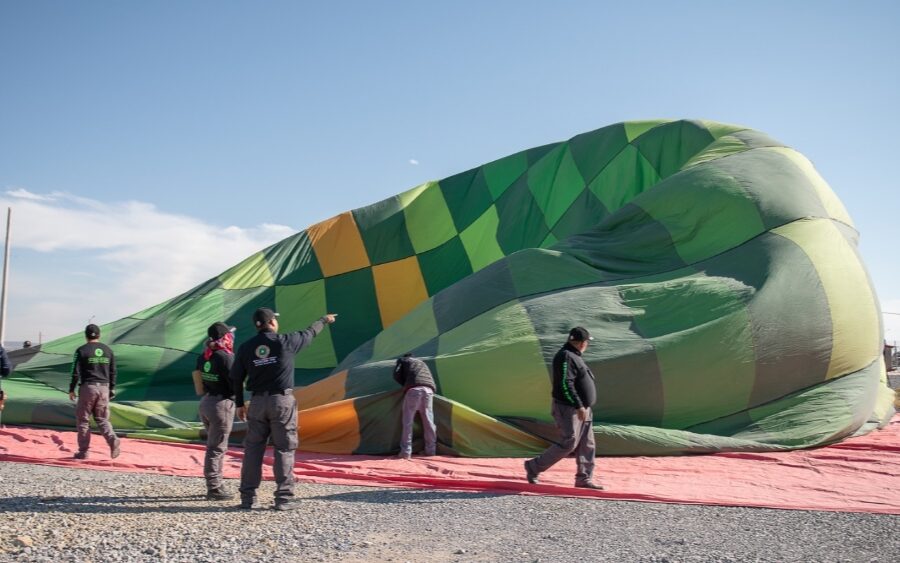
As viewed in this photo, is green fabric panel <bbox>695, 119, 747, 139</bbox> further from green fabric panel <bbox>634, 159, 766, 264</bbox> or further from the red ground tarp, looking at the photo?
→ the red ground tarp

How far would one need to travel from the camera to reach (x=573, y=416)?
5969 mm

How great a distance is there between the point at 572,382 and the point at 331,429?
10.2ft

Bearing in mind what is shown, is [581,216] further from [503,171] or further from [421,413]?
[421,413]

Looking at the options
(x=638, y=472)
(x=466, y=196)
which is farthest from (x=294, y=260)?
(x=638, y=472)

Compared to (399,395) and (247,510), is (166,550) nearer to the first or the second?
(247,510)

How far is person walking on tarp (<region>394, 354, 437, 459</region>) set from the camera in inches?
307

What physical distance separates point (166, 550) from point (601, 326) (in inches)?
228

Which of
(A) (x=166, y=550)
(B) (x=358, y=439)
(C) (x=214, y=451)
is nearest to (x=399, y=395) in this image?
(B) (x=358, y=439)

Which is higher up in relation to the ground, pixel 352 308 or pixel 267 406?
pixel 352 308

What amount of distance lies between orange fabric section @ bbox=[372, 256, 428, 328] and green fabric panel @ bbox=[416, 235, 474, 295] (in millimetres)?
116

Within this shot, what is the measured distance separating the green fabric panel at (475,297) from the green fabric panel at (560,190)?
10.9 feet

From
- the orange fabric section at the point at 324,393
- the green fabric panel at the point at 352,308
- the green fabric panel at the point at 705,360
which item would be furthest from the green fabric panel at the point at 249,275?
the green fabric panel at the point at 705,360

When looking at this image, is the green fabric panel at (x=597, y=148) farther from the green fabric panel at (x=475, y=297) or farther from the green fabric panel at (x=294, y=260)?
the green fabric panel at (x=294, y=260)

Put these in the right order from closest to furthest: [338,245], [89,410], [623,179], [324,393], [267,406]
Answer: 1. [267,406]
2. [89,410]
3. [324,393]
4. [623,179]
5. [338,245]
